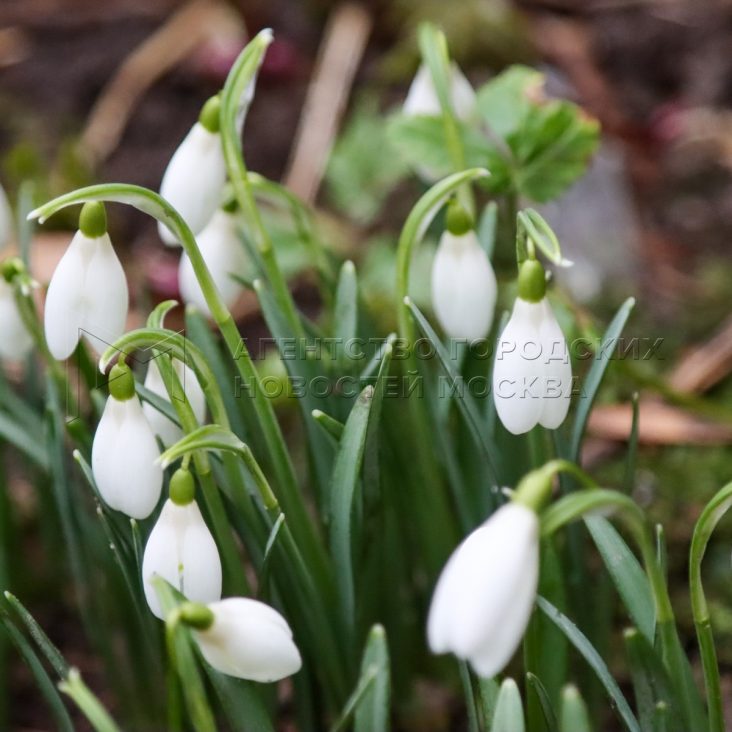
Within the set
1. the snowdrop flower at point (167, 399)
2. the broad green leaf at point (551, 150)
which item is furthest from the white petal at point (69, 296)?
the broad green leaf at point (551, 150)

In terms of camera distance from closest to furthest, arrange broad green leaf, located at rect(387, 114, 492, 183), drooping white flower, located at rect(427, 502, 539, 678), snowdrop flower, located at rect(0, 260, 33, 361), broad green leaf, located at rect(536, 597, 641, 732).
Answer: drooping white flower, located at rect(427, 502, 539, 678) → broad green leaf, located at rect(536, 597, 641, 732) → snowdrop flower, located at rect(0, 260, 33, 361) → broad green leaf, located at rect(387, 114, 492, 183)

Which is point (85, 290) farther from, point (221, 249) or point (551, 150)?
point (551, 150)

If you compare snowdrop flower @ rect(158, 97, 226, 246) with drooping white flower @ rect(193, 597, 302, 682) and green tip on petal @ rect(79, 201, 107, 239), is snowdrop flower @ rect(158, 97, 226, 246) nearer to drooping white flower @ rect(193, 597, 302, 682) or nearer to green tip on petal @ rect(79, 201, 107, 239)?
green tip on petal @ rect(79, 201, 107, 239)

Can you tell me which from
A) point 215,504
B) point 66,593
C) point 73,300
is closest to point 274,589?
point 215,504

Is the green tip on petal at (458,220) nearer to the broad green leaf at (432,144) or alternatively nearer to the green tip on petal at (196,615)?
the broad green leaf at (432,144)

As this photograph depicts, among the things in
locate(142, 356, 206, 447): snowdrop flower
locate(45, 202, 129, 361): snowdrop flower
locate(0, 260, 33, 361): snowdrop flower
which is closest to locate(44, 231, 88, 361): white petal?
locate(45, 202, 129, 361): snowdrop flower

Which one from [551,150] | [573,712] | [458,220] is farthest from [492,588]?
[551,150]

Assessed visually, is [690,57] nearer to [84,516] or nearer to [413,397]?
[413,397]
